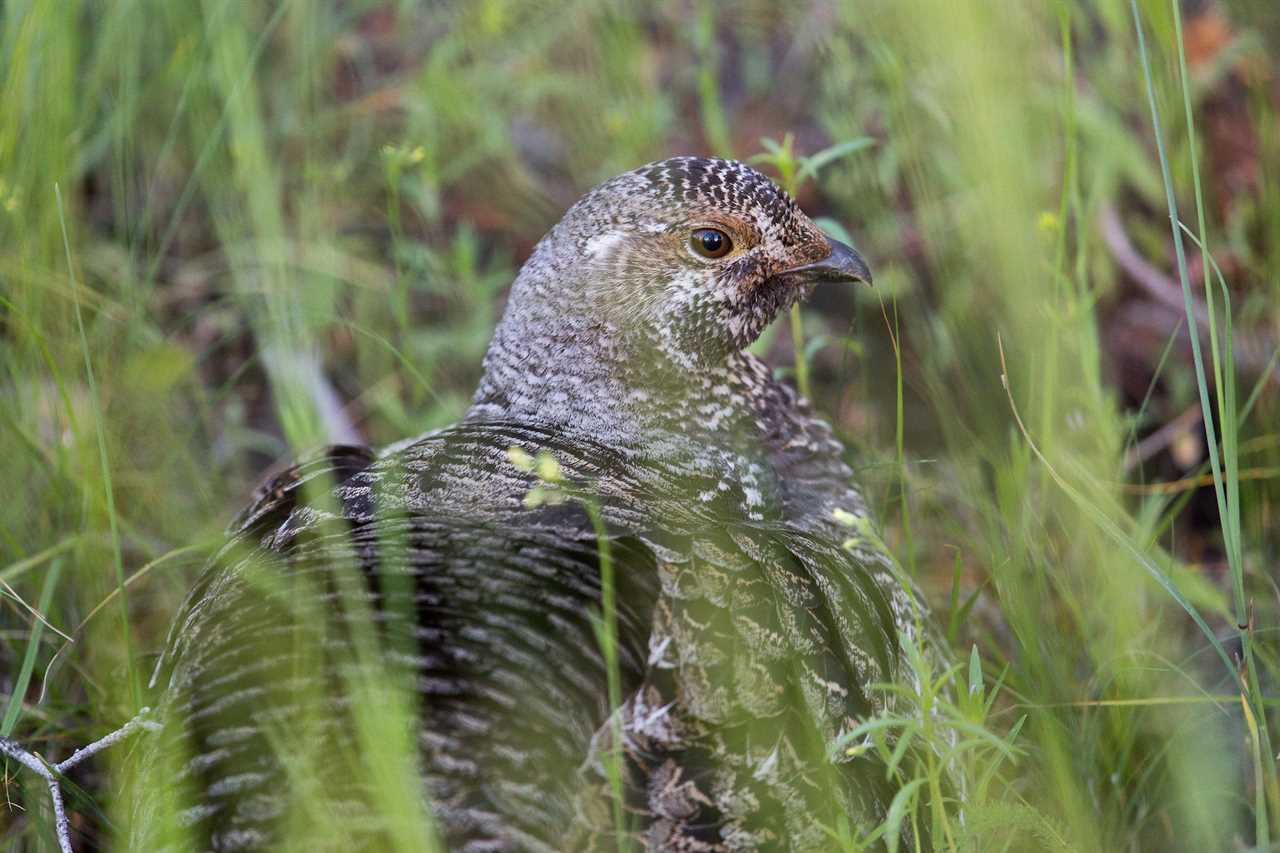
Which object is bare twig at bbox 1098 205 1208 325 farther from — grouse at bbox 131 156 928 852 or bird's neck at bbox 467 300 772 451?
grouse at bbox 131 156 928 852

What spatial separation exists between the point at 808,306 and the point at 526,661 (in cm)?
373

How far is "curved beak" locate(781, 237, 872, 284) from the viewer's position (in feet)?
12.9

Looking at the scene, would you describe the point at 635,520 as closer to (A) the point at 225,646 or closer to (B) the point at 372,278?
(A) the point at 225,646

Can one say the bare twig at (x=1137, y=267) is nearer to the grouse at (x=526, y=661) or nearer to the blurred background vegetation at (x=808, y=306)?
the blurred background vegetation at (x=808, y=306)

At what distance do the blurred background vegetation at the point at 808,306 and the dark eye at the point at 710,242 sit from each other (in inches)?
17.0

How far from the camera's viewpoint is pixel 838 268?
3930 millimetres

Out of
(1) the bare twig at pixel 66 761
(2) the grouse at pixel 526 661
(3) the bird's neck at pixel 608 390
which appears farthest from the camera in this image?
(3) the bird's neck at pixel 608 390

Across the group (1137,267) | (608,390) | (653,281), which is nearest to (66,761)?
(608,390)

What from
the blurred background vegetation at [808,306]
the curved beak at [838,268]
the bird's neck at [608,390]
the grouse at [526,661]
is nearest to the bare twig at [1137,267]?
the blurred background vegetation at [808,306]

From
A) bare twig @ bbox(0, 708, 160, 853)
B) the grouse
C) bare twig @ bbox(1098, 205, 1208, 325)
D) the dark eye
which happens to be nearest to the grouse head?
the dark eye

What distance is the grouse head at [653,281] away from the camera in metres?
3.77

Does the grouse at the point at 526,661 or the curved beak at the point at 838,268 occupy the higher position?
the curved beak at the point at 838,268

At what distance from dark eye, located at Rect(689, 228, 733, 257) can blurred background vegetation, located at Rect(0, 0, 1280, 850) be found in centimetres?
43

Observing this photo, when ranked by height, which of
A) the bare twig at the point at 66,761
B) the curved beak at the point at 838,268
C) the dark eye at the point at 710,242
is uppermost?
the dark eye at the point at 710,242
